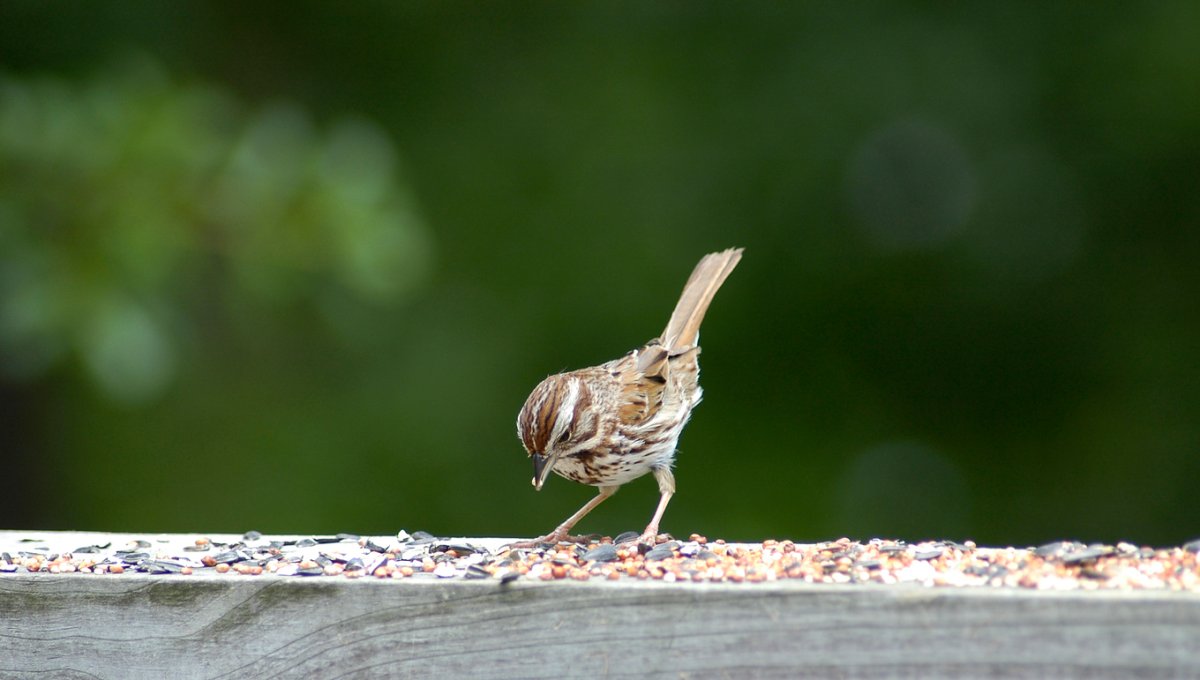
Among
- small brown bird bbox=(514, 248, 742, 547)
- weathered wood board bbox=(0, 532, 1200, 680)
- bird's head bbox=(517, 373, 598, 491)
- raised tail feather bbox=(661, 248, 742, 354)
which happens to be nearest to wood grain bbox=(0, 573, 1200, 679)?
weathered wood board bbox=(0, 532, 1200, 680)

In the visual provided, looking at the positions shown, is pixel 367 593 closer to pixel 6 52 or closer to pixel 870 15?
pixel 6 52

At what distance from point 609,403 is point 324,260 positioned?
4.12 ft

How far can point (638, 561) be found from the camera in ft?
8.66

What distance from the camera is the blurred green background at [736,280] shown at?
271 inches

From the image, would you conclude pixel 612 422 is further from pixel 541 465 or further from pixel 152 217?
pixel 152 217

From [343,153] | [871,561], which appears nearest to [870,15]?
[343,153]

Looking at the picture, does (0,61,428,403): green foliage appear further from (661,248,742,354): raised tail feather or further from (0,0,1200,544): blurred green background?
(0,0,1200,544): blurred green background

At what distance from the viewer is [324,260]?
4801mm

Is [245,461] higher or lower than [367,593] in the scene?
higher

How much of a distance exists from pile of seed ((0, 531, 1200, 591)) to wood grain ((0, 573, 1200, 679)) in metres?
0.08

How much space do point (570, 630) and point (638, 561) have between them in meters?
0.35

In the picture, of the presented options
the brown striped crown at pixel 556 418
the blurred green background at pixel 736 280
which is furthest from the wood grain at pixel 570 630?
the blurred green background at pixel 736 280

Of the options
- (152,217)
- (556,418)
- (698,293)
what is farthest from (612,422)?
(152,217)

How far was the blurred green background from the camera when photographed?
6883 mm
